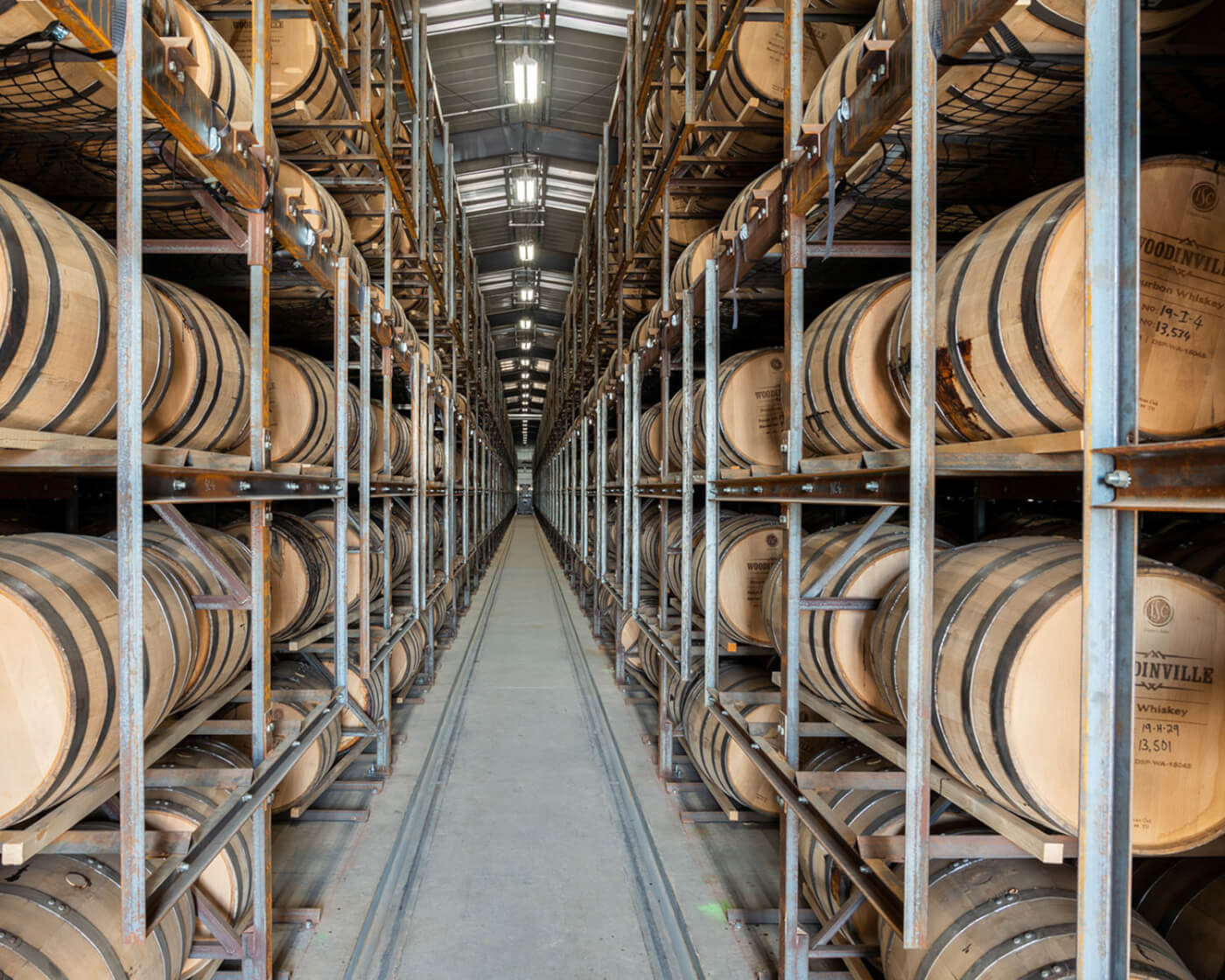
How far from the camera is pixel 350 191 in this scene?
6059mm

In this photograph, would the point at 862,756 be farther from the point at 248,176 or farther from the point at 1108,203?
the point at 248,176

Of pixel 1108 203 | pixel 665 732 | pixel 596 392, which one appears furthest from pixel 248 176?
pixel 596 392

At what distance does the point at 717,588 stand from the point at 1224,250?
2.85 meters

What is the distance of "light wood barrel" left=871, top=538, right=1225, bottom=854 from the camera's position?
1.62 m

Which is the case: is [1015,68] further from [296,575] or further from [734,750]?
[296,575]

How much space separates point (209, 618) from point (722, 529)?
9.58ft

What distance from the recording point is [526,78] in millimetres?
10719

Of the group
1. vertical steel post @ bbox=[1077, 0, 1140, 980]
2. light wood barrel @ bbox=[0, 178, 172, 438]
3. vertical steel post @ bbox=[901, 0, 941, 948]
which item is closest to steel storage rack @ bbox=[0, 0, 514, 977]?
light wood barrel @ bbox=[0, 178, 172, 438]

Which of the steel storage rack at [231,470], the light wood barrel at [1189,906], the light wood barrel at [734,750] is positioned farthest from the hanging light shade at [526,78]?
the light wood barrel at [1189,906]

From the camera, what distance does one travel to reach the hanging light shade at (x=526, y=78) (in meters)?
10.5

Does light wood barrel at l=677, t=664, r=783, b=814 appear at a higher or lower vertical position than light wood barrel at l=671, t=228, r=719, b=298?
lower

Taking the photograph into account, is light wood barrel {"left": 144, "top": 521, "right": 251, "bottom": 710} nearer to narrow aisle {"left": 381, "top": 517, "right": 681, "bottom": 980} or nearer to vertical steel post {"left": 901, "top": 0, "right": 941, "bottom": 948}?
narrow aisle {"left": 381, "top": 517, "right": 681, "bottom": 980}

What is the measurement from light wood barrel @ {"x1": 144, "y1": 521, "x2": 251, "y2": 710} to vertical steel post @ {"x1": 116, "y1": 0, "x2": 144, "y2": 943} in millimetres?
750

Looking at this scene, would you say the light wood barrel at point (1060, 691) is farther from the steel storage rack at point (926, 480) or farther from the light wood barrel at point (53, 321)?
the light wood barrel at point (53, 321)
